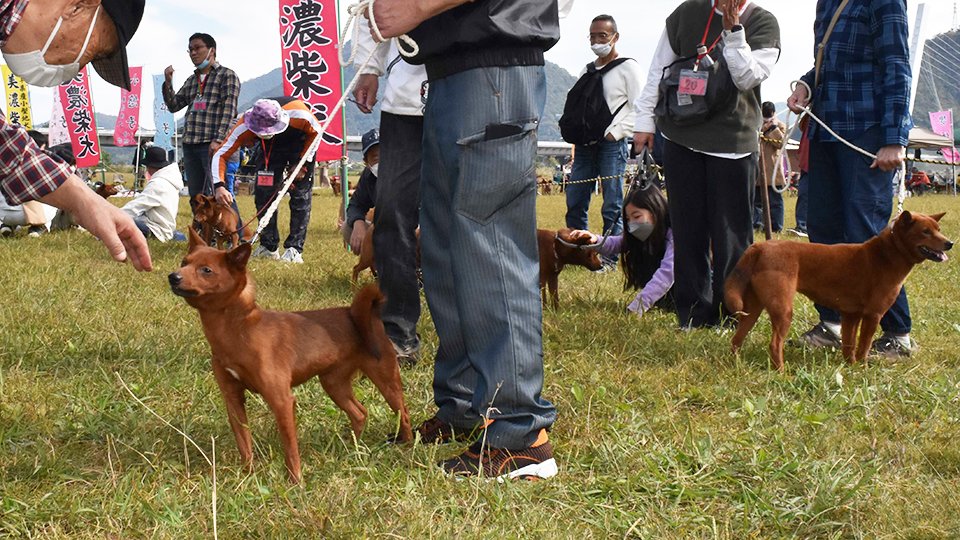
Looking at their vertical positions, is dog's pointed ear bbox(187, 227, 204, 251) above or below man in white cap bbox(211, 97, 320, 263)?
above

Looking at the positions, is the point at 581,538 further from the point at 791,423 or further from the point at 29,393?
the point at 29,393

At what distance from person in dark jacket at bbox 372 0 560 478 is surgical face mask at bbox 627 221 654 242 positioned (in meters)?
3.28

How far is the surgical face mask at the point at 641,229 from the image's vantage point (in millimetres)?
5695

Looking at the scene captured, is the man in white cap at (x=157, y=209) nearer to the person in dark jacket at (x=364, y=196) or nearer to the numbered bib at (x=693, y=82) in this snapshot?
the person in dark jacket at (x=364, y=196)

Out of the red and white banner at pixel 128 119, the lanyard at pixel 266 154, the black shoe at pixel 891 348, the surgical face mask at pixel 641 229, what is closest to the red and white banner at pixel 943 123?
the red and white banner at pixel 128 119

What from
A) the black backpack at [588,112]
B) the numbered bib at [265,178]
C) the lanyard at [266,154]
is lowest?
the numbered bib at [265,178]

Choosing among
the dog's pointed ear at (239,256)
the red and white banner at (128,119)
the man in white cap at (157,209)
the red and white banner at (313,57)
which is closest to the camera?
the dog's pointed ear at (239,256)

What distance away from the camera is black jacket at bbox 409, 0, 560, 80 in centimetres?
235

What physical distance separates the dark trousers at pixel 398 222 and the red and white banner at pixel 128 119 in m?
25.4

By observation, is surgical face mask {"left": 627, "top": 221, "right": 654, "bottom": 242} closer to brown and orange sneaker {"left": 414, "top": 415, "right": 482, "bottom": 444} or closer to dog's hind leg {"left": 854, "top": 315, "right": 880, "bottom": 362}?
dog's hind leg {"left": 854, "top": 315, "right": 880, "bottom": 362}

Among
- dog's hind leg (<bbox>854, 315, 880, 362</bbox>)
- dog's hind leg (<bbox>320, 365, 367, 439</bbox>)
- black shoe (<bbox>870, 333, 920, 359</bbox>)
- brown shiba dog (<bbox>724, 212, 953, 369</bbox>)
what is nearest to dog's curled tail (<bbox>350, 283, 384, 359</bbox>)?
dog's hind leg (<bbox>320, 365, 367, 439</bbox>)

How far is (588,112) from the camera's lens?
7.52 meters

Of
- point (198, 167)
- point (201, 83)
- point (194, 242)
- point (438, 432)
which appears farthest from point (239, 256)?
point (198, 167)

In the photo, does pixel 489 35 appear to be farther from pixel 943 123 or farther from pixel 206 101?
pixel 943 123
